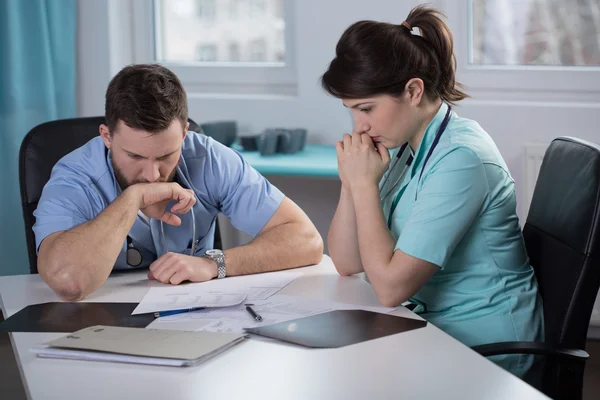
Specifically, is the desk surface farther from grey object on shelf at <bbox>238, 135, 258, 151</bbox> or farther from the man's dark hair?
the man's dark hair

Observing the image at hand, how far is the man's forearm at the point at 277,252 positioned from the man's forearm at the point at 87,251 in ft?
0.82

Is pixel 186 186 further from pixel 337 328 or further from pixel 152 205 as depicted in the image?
pixel 337 328

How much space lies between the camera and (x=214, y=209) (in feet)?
7.36

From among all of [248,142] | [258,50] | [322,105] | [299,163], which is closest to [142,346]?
[299,163]

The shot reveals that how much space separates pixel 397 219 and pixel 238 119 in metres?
1.80

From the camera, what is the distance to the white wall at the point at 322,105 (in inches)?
123

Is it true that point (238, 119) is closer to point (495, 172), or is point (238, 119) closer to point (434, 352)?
point (495, 172)

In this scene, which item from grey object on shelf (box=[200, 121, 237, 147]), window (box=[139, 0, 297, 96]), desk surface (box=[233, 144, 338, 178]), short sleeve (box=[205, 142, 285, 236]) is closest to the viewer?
short sleeve (box=[205, 142, 285, 236])

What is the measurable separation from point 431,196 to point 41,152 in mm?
1107

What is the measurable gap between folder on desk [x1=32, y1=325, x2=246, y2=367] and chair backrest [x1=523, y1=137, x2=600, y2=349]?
2.09 feet

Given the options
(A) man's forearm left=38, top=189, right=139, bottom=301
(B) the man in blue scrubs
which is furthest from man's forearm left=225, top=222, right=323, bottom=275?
(A) man's forearm left=38, top=189, right=139, bottom=301

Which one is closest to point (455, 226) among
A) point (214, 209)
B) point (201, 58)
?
point (214, 209)

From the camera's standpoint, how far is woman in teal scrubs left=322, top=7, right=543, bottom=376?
166 centimetres

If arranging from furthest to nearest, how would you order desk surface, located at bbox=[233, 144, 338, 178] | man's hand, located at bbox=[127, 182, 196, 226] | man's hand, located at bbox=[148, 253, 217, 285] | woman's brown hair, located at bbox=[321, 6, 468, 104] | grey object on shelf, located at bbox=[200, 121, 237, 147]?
grey object on shelf, located at bbox=[200, 121, 237, 147], desk surface, located at bbox=[233, 144, 338, 178], man's hand, located at bbox=[127, 182, 196, 226], man's hand, located at bbox=[148, 253, 217, 285], woman's brown hair, located at bbox=[321, 6, 468, 104]
